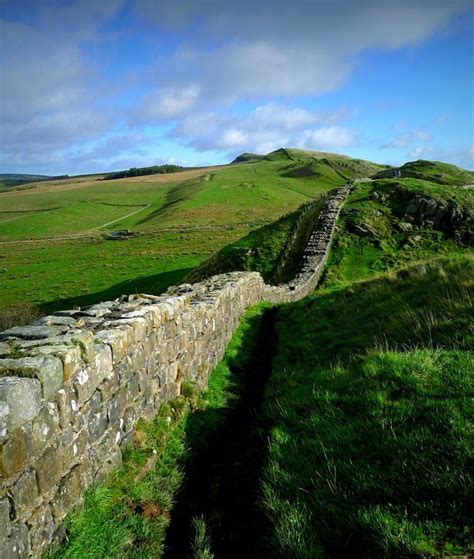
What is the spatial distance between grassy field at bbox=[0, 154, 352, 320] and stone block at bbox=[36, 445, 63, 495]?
30.8 metres

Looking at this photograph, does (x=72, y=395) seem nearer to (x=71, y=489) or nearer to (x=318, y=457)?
(x=71, y=489)

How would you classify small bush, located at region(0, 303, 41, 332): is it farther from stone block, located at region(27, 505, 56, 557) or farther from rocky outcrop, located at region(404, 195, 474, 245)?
rocky outcrop, located at region(404, 195, 474, 245)

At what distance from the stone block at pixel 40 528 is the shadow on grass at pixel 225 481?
1235mm

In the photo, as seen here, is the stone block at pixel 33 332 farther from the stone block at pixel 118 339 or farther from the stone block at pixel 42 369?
the stone block at pixel 42 369

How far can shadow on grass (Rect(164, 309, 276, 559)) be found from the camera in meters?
4.33

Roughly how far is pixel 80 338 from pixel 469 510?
14.0ft

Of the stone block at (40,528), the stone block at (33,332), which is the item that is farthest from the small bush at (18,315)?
the stone block at (40,528)

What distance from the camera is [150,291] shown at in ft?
114

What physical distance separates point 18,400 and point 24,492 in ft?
2.68

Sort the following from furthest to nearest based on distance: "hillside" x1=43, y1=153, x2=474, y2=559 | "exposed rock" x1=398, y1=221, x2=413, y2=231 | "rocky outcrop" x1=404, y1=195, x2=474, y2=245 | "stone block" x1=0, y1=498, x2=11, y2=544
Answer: "exposed rock" x1=398, y1=221, x2=413, y2=231 < "rocky outcrop" x1=404, y1=195, x2=474, y2=245 < "hillside" x1=43, y1=153, x2=474, y2=559 < "stone block" x1=0, y1=498, x2=11, y2=544

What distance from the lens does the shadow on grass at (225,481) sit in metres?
4.33

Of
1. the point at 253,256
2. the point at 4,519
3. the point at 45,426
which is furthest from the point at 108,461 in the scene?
the point at 253,256

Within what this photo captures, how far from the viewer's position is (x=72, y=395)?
4199 millimetres

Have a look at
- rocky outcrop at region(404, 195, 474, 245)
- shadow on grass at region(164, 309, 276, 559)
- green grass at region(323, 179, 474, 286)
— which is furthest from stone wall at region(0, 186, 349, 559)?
rocky outcrop at region(404, 195, 474, 245)
